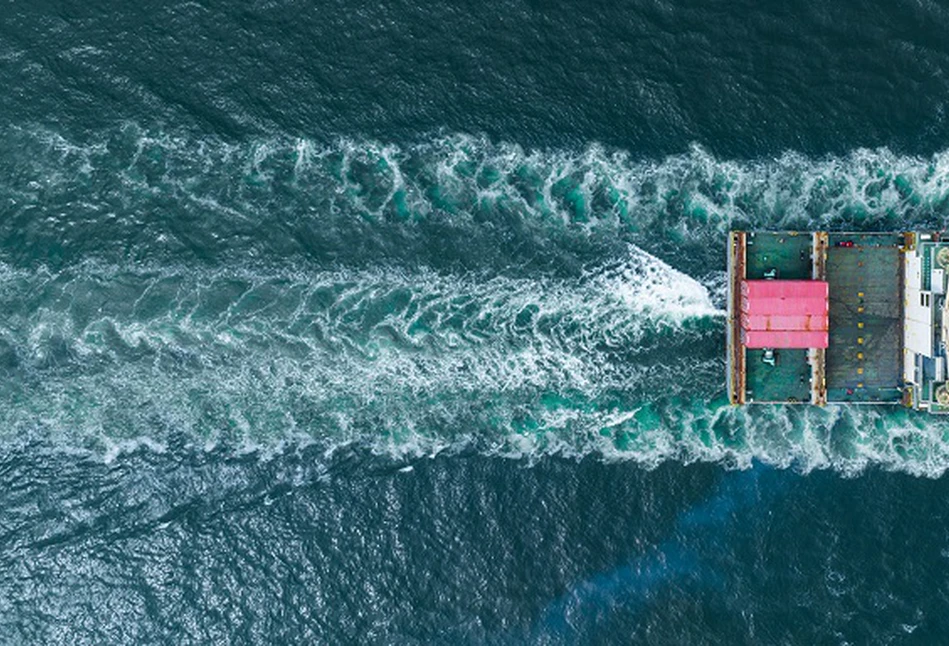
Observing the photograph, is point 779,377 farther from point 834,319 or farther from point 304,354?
point 304,354

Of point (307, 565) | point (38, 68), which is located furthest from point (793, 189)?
point (38, 68)

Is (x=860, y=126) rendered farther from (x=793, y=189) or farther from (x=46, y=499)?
(x=46, y=499)

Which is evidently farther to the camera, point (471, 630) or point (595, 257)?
point (595, 257)

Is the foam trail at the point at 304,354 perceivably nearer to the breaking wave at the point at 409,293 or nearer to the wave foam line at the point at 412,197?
the breaking wave at the point at 409,293

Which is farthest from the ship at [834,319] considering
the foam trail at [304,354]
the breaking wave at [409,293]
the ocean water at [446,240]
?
the foam trail at [304,354]

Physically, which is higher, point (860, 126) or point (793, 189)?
point (860, 126)

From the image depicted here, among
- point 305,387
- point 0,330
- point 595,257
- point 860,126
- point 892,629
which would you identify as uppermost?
point 860,126

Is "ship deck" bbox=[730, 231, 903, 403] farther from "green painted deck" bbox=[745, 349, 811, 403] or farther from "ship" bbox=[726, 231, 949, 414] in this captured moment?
"ship" bbox=[726, 231, 949, 414]
